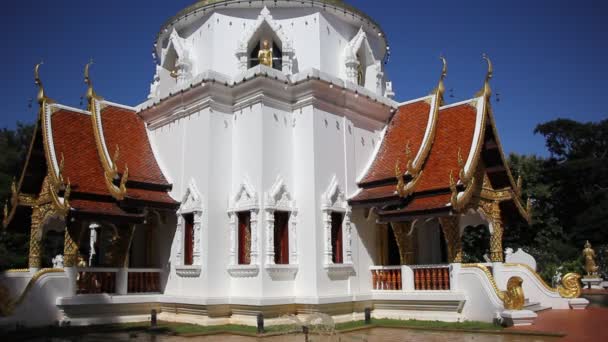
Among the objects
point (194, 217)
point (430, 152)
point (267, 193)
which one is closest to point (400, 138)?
point (430, 152)

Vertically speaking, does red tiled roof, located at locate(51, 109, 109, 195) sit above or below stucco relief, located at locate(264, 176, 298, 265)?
above

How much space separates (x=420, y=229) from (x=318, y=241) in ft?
11.3

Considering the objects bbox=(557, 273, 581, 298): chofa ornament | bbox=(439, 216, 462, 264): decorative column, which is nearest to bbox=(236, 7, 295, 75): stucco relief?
bbox=(439, 216, 462, 264): decorative column

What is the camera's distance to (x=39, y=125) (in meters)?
13.1

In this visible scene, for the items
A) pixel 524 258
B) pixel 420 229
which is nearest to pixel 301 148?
pixel 420 229

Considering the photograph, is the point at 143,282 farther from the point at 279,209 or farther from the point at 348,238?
the point at 348,238

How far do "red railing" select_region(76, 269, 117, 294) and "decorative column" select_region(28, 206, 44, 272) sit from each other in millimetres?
1469

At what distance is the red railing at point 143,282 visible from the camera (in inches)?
495

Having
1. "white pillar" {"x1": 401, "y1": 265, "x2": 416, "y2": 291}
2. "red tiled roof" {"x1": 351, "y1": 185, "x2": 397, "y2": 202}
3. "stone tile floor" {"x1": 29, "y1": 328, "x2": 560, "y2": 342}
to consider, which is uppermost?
"red tiled roof" {"x1": 351, "y1": 185, "x2": 397, "y2": 202}

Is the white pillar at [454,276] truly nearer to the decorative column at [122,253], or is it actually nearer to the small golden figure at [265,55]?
the small golden figure at [265,55]

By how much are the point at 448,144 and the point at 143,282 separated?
7584mm

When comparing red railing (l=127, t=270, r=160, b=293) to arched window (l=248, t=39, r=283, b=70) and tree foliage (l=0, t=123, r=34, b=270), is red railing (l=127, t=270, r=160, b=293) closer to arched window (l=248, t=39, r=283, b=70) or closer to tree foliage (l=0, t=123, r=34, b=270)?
arched window (l=248, t=39, r=283, b=70)

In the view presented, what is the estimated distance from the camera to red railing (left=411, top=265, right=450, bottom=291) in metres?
11.8

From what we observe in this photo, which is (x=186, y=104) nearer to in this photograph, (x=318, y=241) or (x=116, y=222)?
(x=116, y=222)
